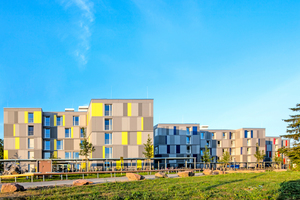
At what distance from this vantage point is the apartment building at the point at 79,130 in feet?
142

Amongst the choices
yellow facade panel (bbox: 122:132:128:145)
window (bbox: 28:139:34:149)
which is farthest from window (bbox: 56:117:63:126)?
yellow facade panel (bbox: 122:132:128:145)

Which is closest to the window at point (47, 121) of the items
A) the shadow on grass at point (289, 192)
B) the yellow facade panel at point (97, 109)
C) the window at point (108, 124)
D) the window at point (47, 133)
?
the window at point (47, 133)

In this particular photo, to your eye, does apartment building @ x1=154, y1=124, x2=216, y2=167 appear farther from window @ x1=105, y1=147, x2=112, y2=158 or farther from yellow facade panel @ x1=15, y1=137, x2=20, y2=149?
yellow facade panel @ x1=15, y1=137, x2=20, y2=149

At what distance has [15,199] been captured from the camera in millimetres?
10000

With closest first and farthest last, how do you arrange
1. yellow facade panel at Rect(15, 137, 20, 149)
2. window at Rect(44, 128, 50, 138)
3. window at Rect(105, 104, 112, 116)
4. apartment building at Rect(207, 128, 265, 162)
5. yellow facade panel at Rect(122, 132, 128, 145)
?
yellow facade panel at Rect(122, 132, 128, 145) → window at Rect(105, 104, 112, 116) → yellow facade panel at Rect(15, 137, 20, 149) → window at Rect(44, 128, 50, 138) → apartment building at Rect(207, 128, 265, 162)

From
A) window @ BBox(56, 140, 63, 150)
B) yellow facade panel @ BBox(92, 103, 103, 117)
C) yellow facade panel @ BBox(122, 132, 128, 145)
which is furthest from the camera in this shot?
window @ BBox(56, 140, 63, 150)

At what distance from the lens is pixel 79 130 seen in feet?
171

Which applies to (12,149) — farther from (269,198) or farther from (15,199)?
(269,198)

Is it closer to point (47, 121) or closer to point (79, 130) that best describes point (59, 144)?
point (79, 130)

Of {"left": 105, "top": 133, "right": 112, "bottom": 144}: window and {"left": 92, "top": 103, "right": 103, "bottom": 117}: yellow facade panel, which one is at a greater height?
{"left": 92, "top": 103, "right": 103, "bottom": 117}: yellow facade panel

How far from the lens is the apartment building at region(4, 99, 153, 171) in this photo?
43344 millimetres

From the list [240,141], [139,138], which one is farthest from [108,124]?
[240,141]

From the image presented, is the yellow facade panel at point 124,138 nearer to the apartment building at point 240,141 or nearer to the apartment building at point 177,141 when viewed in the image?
the apartment building at point 177,141

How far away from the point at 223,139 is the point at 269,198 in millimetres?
62301
